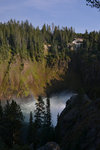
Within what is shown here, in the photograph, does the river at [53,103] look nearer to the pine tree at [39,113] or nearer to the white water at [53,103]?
the white water at [53,103]

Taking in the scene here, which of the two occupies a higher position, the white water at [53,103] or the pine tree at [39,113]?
the white water at [53,103]

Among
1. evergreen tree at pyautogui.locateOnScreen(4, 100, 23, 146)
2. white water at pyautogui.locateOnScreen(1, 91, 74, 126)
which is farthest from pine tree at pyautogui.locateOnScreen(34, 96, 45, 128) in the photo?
white water at pyautogui.locateOnScreen(1, 91, 74, 126)

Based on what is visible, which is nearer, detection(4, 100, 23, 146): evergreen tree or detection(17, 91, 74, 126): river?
detection(4, 100, 23, 146): evergreen tree

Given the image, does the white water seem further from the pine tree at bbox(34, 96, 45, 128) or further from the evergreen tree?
the evergreen tree

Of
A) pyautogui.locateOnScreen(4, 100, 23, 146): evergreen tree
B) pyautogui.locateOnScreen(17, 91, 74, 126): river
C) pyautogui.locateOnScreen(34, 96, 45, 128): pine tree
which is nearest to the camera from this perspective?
pyautogui.locateOnScreen(4, 100, 23, 146): evergreen tree

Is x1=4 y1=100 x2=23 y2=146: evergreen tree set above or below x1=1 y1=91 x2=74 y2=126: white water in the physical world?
below

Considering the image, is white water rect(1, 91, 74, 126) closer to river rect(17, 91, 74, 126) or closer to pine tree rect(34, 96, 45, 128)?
river rect(17, 91, 74, 126)

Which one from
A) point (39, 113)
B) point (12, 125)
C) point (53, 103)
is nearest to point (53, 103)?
point (53, 103)

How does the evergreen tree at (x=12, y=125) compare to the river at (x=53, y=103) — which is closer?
the evergreen tree at (x=12, y=125)

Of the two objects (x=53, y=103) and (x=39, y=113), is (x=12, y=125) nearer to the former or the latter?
(x=39, y=113)

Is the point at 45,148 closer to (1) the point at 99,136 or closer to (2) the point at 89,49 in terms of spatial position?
(1) the point at 99,136

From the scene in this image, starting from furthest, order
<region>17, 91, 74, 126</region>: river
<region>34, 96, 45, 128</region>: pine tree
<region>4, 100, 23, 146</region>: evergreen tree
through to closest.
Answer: <region>17, 91, 74, 126</region>: river → <region>34, 96, 45, 128</region>: pine tree → <region>4, 100, 23, 146</region>: evergreen tree

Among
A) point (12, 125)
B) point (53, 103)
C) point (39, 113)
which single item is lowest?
point (12, 125)

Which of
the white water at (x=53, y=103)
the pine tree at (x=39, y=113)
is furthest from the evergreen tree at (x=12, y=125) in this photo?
the white water at (x=53, y=103)
